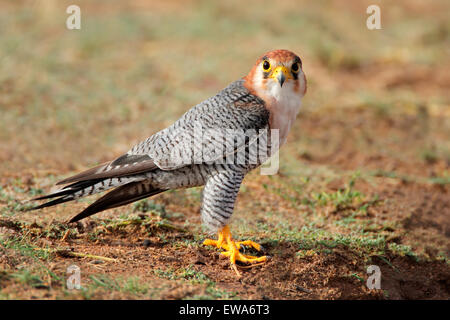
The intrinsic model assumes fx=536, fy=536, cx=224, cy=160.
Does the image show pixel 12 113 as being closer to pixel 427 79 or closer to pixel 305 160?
pixel 305 160

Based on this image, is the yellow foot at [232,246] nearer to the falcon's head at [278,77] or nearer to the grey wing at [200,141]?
the grey wing at [200,141]

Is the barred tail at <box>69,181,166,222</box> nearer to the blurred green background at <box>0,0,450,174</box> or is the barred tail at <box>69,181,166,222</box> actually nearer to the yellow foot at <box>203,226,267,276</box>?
the yellow foot at <box>203,226,267,276</box>

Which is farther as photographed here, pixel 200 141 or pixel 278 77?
pixel 200 141

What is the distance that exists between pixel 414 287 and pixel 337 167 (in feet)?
9.33

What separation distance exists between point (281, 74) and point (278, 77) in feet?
0.12

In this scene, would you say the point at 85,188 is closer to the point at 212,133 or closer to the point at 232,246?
the point at 212,133

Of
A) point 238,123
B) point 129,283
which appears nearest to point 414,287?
point 238,123

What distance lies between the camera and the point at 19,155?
24.2 feet

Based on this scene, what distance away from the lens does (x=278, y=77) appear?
→ 4.68 meters

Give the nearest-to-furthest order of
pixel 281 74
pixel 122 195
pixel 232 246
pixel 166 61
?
pixel 281 74, pixel 232 246, pixel 122 195, pixel 166 61

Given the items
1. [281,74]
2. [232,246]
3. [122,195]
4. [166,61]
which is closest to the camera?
[281,74]

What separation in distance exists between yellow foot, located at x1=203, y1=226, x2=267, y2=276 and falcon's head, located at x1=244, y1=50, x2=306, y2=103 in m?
1.31

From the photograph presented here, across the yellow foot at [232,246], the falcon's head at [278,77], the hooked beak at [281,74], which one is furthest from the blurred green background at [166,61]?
the hooked beak at [281,74]

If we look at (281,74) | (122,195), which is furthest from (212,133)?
(122,195)
